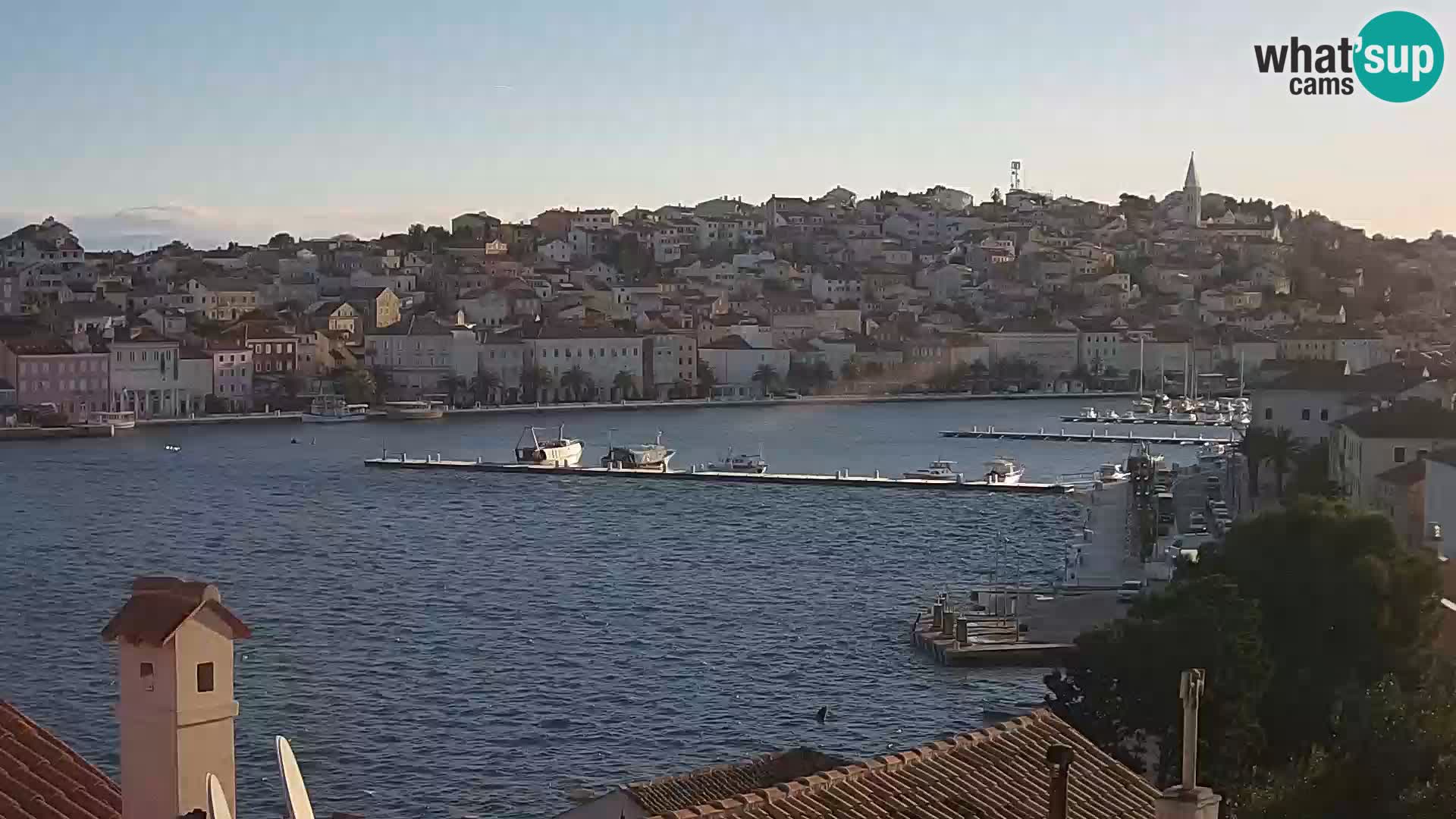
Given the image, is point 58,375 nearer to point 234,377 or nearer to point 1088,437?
point 234,377

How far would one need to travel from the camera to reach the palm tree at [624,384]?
3322cm

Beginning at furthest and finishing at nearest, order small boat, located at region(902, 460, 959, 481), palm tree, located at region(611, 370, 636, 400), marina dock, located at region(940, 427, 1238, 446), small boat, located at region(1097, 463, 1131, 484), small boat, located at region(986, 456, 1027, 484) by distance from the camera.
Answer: palm tree, located at region(611, 370, 636, 400)
marina dock, located at region(940, 427, 1238, 446)
small boat, located at region(902, 460, 959, 481)
small boat, located at region(986, 456, 1027, 484)
small boat, located at region(1097, 463, 1131, 484)

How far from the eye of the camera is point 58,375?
2866 cm

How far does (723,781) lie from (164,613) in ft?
8.32

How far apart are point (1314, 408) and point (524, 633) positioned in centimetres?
702

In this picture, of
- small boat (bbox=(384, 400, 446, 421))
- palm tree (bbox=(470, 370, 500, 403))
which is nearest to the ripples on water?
small boat (bbox=(384, 400, 446, 421))

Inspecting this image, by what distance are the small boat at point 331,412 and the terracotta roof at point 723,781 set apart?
987 inches

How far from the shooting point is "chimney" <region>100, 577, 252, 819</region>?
1572 millimetres

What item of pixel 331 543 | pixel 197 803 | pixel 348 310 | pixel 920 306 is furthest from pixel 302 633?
pixel 920 306

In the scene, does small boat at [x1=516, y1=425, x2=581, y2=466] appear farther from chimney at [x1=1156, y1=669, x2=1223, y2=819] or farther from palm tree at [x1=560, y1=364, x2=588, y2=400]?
chimney at [x1=1156, y1=669, x2=1223, y2=819]


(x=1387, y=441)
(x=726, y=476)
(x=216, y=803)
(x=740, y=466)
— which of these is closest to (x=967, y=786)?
(x=216, y=803)

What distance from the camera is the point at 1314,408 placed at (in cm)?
1388

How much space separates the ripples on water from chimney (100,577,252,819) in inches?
177

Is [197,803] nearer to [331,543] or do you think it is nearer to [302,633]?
[302,633]
